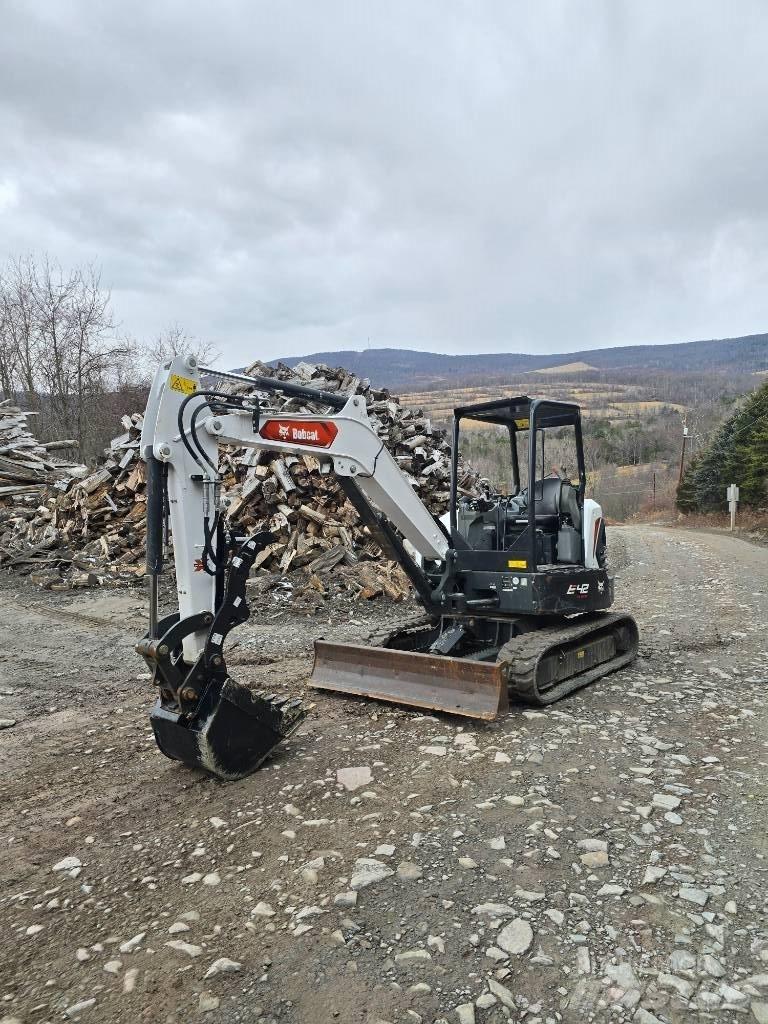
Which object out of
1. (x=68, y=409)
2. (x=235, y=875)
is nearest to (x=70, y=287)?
(x=68, y=409)

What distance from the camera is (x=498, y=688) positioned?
5.54 m

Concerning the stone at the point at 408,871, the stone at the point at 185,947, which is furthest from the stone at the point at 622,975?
the stone at the point at 185,947

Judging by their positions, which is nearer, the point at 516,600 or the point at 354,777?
the point at 354,777

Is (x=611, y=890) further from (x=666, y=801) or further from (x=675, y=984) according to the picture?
(x=666, y=801)

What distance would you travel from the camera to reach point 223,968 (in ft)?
9.62

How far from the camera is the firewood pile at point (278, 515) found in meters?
11.4

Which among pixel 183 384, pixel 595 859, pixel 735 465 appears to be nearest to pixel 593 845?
pixel 595 859

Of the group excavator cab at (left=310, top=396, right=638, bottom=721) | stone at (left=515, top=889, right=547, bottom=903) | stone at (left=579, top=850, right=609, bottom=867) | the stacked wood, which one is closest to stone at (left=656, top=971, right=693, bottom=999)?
stone at (left=515, top=889, right=547, bottom=903)

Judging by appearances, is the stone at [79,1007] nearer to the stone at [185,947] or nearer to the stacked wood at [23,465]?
the stone at [185,947]

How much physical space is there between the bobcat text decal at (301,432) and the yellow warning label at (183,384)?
61 centimetres

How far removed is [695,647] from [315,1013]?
6.79 meters

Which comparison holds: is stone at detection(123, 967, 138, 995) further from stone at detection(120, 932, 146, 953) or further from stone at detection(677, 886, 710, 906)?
stone at detection(677, 886, 710, 906)

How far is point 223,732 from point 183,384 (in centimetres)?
228

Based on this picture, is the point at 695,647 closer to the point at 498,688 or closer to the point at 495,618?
the point at 495,618
